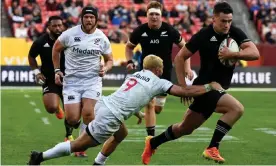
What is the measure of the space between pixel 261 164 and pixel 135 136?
4.80 meters

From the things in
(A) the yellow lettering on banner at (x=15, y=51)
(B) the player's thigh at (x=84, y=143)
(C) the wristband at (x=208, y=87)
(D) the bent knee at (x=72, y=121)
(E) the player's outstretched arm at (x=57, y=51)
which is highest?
(E) the player's outstretched arm at (x=57, y=51)

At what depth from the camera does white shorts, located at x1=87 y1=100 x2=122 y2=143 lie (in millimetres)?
10492

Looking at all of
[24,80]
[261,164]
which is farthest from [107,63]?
[24,80]

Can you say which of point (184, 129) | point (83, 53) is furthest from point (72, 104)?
point (184, 129)

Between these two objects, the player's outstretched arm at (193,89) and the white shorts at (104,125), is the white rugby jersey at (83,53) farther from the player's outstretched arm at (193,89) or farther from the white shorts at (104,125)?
the white shorts at (104,125)

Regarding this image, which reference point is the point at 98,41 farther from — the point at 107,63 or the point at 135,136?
the point at 135,136

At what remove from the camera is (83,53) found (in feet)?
42.2

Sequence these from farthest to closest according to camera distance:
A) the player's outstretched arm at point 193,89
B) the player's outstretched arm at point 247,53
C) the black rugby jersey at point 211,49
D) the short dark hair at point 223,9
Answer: the black rugby jersey at point 211,49 < the short dark hair at point 223,9 < the player's outstretched arm at point 247,53 < the player's outstretched arm at point 193,89

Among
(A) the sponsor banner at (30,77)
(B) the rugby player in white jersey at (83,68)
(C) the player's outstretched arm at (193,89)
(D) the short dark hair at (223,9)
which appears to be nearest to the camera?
(C) the player's outstretched arm at (193,89)

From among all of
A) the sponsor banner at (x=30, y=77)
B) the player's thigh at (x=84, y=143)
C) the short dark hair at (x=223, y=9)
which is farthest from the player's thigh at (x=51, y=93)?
the sponsor banner at (x=30, y=77)

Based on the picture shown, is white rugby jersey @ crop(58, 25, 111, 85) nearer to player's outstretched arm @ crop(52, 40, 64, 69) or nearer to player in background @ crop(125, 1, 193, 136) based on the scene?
player's outstretched arm @ crop(52, 40, 64, 69)

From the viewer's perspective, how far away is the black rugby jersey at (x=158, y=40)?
15.3m

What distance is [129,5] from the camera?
41.8 metres

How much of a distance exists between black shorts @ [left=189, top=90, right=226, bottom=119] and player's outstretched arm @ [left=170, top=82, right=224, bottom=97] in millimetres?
95
